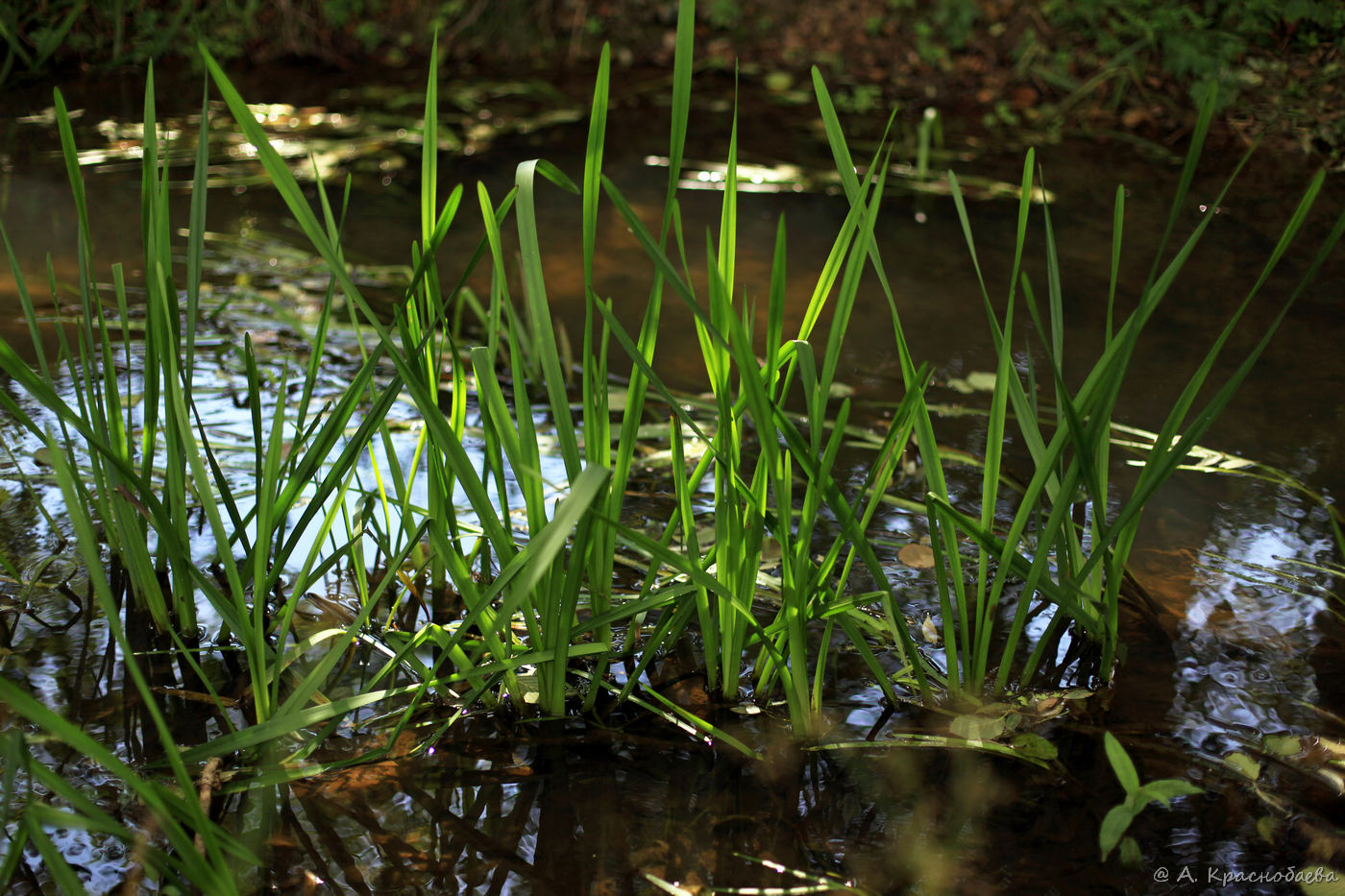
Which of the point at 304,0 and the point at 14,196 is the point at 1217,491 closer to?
the point at 14,196

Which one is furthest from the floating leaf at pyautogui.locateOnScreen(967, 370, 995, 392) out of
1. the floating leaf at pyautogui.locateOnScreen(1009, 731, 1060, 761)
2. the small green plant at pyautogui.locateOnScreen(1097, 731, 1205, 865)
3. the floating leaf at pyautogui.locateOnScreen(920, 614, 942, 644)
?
the small green plant at pyautogui.locateOnScreen(1097, 731, 1205, 865)

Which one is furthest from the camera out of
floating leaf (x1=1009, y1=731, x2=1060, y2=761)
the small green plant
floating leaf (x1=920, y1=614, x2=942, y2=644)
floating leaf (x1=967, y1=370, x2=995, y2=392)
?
floating leaf (x1=967, y1=370, x2=995, y2=392)

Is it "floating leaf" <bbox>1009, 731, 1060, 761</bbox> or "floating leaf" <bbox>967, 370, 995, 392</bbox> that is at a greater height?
"floating leaf" <bbox>967, 370, 995, 392</bbox>

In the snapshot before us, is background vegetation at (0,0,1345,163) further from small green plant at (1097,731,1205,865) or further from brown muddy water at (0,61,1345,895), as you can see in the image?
small green plant at (1097,731,1205,865)

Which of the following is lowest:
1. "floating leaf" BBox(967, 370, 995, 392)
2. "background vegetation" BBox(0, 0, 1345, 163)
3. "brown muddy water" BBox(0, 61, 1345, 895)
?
"brown muddy water" BBox(0, 61, 1345, 895)

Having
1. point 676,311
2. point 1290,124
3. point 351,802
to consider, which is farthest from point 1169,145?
point 351,802

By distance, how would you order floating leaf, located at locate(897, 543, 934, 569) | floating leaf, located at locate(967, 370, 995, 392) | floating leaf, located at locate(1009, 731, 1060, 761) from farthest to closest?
floating leaf, located at locate(967, 370, 995, 392) < floating leaf, located at locate(897, 543, 934, 569) < floating leaf, located at locate(1009, 731, 1060, 761)

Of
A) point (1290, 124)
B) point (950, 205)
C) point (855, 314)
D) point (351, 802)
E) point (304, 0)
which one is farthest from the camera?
point (304, 0)

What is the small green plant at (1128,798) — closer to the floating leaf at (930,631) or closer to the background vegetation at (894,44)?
the floating leaf at (930,631)

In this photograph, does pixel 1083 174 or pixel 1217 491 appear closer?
pixel 1217 491

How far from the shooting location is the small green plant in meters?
0.90

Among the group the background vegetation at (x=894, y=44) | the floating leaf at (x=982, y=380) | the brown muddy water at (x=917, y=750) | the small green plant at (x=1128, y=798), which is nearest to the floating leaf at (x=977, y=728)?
the brown muddy water at (x=917, y=750)

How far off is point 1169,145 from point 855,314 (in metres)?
1.83

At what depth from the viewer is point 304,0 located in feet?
14.1
